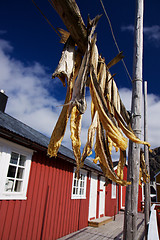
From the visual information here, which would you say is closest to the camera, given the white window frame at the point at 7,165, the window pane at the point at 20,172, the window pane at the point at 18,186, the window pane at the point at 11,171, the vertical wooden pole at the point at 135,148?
the vertical wooden pole at the point at 135,148

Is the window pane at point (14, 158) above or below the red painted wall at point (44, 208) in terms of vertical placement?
above

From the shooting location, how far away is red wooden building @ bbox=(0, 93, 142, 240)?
4.45 metres

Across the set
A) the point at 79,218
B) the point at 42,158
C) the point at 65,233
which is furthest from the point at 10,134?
the point at 79,218

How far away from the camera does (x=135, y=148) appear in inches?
99.0

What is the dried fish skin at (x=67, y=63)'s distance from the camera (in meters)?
1.53

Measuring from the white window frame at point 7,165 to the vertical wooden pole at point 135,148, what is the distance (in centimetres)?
329

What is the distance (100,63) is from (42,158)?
4.51m

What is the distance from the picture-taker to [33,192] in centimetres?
528

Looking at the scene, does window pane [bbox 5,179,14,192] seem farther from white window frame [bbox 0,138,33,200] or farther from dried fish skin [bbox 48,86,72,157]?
dried fish skin [bbox 48,86,72,157]

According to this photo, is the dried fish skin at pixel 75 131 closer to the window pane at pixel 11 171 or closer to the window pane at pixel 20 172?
the window pane at pixel 11 171

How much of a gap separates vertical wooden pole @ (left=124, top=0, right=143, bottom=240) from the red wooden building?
3.05 m

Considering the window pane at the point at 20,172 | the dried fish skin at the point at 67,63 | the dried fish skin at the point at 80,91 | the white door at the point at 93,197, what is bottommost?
the white door at the point at 93,197

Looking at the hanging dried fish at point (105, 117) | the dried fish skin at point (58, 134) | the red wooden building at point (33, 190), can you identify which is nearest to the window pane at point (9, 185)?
the red wooden building at point (33, 190)

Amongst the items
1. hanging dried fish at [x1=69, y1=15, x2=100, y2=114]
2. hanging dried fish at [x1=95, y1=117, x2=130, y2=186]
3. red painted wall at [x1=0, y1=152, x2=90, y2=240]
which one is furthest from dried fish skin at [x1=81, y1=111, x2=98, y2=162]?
red painted wall at [x1=0, y1=152, x2=90, y2=240]
